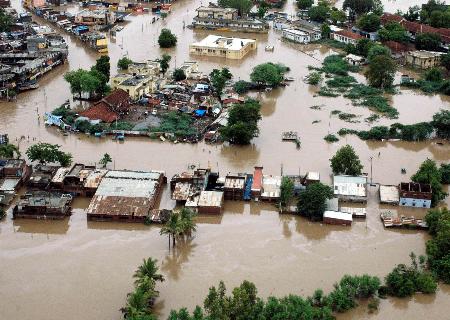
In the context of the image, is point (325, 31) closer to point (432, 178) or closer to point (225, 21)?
point (225, 21)

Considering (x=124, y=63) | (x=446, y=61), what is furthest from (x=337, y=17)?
(x=124, y=63)

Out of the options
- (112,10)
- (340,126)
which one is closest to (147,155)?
(340,126)

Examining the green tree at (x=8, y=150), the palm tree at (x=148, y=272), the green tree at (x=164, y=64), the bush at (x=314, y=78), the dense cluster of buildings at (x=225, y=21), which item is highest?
the dense cluster of buildings at (x=225, y=21)

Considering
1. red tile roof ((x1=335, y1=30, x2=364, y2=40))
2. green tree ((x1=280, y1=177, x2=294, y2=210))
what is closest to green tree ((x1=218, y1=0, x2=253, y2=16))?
red tile roof ((x1=335, y1=30, x2=364, y2=40))

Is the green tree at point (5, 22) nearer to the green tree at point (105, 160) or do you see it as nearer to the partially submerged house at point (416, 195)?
the green tree at point (105, 160)

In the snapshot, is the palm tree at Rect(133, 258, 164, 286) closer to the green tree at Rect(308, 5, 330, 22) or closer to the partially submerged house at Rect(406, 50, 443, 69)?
the partially submerged house at Rect(406, 50, 443, 69)

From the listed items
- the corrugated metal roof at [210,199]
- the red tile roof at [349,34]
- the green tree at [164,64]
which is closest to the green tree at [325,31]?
the red tile roof at [349,34]
